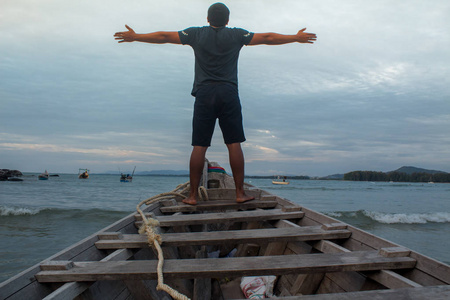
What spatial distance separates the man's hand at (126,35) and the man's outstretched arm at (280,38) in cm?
129

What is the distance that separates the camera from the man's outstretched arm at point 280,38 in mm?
3371

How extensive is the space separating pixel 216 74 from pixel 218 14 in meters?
0.64

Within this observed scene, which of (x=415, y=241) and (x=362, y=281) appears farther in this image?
(x=415, y=241)

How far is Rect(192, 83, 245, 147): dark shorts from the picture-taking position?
3.25m

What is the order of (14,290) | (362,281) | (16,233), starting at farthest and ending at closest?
(16,233) → (362,281) → (14,290)

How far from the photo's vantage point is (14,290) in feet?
4.23

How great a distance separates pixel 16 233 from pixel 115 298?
348 inches

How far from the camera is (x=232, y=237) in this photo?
2041mm

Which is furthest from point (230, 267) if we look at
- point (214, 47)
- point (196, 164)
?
point (214, 47)

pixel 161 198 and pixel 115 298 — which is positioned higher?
pixel 161 198

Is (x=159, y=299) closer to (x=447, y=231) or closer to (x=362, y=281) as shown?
(x=362, y=281)

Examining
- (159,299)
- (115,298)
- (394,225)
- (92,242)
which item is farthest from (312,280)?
(394,225)

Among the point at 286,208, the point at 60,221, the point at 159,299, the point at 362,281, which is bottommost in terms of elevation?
the point at 60,221

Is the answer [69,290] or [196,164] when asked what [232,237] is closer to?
[69,290]
